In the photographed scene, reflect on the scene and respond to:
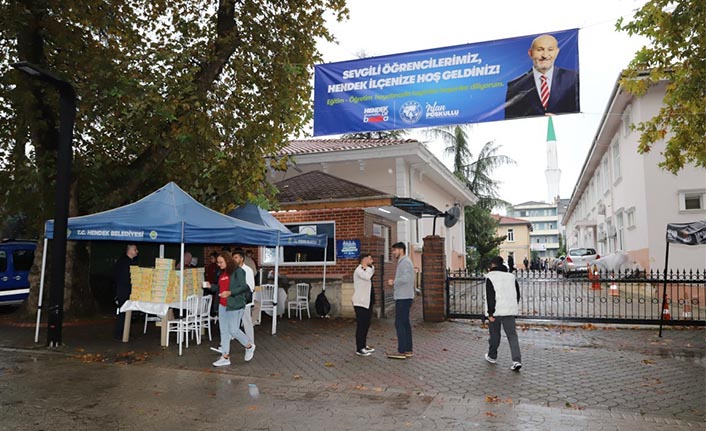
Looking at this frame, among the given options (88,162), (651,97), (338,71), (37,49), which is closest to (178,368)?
(338,71)

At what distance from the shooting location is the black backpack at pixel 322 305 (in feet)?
43.3

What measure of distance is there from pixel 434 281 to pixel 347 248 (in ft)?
8.37

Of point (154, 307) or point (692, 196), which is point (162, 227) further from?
point (692, 196)

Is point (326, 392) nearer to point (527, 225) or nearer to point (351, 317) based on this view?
point (351, 317)

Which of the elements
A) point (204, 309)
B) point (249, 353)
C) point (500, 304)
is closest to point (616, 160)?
point (500, 304)

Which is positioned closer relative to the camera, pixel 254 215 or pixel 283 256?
pixel 254 215

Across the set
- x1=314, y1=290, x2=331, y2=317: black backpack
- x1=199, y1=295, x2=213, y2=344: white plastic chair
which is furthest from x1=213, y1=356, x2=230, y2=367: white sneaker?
x1=314, y1=290, x2=331, y2=317: black backpack

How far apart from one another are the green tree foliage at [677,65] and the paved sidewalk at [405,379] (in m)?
3.59

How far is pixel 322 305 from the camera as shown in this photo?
43.3 feet

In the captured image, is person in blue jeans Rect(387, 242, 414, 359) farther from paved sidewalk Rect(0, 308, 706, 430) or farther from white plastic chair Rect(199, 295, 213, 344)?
white plastic chair Rect(199, 295, 213, 344)

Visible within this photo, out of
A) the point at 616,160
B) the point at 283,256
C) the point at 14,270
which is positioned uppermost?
the point at 616,160

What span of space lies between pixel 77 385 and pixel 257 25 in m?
8.77

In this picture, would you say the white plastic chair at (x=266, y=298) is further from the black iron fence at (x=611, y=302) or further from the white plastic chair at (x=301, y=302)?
the black iron fence at (x=611, y=302)

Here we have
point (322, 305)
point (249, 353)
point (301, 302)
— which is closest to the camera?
point (249, 353)
